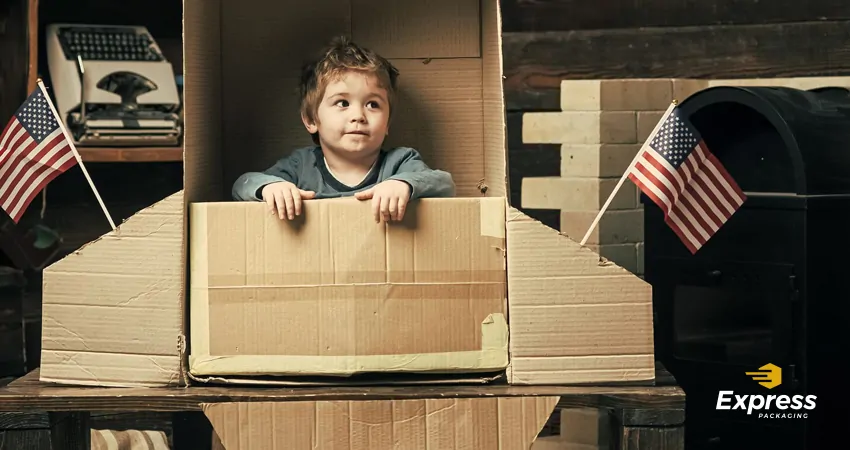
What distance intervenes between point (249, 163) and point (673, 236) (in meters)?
1.27

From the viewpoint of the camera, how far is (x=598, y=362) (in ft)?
6.93

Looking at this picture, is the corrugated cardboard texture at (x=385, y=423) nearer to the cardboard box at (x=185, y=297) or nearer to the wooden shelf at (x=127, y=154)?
the cardboard box at (x=185, y=297)

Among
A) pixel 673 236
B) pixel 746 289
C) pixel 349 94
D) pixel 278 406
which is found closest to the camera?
pixel 278 406

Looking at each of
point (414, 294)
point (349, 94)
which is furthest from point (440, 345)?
point (349, 94)

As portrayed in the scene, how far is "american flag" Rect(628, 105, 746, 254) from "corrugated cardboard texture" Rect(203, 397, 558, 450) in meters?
0.53

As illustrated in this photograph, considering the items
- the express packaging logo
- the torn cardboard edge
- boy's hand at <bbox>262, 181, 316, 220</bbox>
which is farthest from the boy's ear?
the express packaging logo

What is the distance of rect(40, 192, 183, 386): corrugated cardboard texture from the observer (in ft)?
6.93

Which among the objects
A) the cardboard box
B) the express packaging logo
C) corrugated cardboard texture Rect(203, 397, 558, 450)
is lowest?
the express packaging logo

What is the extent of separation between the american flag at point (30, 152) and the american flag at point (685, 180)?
1.19 meters

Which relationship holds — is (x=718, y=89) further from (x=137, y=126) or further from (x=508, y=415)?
(x=137, y=126)

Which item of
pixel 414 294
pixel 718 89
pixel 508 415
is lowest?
pixel 508 415

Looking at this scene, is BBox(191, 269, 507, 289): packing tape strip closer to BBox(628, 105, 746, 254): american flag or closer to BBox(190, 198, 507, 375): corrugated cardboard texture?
BBox(190, 198, 507, 375): corrugated cardboard texture

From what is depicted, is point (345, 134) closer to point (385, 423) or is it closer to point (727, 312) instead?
point (385, 423)

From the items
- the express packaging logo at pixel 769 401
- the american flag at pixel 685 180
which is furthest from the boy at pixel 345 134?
the express packaging logo at pixel 769 401
